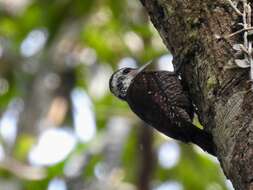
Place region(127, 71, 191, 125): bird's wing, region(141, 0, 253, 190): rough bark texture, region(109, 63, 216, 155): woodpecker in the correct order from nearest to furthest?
1. region(141, 0, 253, 190): rough bark texture
2. region(109, 63, 216, 155): woodpecker
3. region(127, 71, 191, 125): bird's wing

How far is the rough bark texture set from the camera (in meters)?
2.76

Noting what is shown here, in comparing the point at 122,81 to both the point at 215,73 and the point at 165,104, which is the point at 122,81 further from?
the point at 215,73

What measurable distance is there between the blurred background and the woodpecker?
4.26 ft

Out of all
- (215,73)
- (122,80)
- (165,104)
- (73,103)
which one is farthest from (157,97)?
(73,103)

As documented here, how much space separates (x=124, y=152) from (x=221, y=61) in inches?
148

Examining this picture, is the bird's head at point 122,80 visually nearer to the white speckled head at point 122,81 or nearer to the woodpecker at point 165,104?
the white speckled head at point 122,81

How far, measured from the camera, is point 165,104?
4.05m

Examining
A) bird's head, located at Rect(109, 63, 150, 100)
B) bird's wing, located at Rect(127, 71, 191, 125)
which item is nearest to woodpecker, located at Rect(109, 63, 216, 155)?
bird's wing, located at Rect(127, 71, 191, 125)

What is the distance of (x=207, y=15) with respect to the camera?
10.5ft

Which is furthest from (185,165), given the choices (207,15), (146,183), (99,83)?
(207,15)

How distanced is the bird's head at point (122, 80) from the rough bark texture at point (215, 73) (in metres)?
1.27

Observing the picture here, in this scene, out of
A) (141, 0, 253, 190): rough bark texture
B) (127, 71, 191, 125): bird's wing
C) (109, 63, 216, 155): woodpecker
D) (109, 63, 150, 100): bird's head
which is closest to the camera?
(141, 0, 253, 190): rough bark texture

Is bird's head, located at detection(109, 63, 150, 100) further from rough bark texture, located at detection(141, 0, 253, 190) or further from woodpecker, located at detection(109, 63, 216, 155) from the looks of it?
rough bark texture, located at detection(141, 0, 253, 190)

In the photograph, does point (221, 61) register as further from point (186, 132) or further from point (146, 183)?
point (146, 183)
